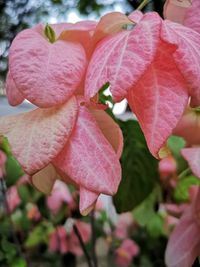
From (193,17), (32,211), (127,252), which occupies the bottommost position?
(127,252)

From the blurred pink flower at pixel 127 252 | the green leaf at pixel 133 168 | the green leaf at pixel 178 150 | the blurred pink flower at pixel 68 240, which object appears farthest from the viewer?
the blurred pink flower at pixel 127 252

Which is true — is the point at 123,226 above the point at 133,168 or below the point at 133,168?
below

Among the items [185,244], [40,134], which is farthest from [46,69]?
[185,244]

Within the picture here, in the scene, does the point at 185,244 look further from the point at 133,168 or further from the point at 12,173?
the point at 12,173

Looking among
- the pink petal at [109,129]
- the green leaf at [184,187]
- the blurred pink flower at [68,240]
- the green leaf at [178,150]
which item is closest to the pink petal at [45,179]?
the pink petal at [109,129]

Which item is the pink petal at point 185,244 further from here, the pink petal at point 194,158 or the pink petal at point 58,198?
the pink petal at point 58,198

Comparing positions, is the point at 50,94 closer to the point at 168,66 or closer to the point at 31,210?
the point at 168,66

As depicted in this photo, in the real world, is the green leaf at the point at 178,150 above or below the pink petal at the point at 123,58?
below
